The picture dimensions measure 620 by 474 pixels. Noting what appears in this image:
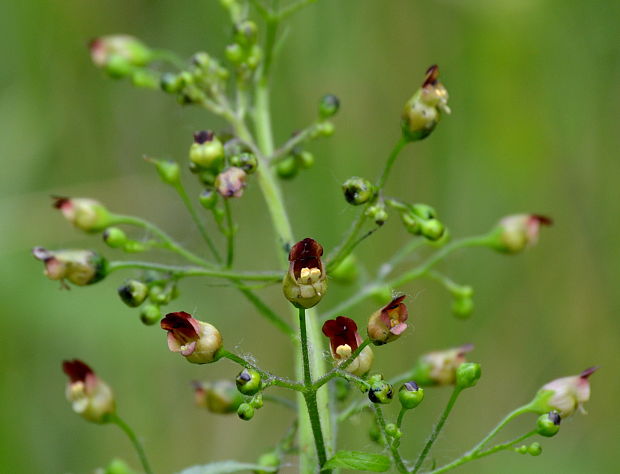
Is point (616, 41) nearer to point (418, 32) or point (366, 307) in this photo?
point (418, 32)

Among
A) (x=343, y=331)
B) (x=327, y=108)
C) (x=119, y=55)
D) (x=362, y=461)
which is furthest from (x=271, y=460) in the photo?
(x=119, y=55)

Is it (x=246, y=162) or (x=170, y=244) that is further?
(x=170, y=244)

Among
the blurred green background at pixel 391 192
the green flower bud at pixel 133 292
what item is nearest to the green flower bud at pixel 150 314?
the green flower bud at pixel 133 292

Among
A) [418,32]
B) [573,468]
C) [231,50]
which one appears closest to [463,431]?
[573,468]

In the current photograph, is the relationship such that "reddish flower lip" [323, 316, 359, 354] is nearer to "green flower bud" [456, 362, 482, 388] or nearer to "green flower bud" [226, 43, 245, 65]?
"green flower bud" [456, 362, 482, 388]

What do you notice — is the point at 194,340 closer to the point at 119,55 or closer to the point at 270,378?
the point at 270,378

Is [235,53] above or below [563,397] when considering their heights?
above
